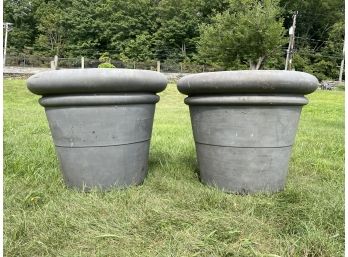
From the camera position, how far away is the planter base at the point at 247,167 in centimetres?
219

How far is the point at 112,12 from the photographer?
123 ft

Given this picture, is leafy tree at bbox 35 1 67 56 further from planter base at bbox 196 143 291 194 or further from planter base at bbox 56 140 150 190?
planter base at bbox 196 143 291 194

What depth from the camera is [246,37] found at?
85.8 feet

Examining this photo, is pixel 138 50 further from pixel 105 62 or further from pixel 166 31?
pixel 105 62

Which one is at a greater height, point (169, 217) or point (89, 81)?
point (89, 81)

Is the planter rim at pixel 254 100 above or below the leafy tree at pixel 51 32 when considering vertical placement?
below

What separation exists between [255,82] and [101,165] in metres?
1.05

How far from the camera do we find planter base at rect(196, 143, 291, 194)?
219 centimetres

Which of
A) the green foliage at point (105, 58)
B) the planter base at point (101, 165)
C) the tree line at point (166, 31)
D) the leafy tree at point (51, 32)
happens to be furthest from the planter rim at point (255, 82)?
the leafy tree at point (51, 32)

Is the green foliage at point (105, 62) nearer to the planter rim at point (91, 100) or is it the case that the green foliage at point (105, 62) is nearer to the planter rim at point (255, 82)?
the planter rim at point (91, 100)

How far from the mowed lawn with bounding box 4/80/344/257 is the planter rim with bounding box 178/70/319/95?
0.64 meters

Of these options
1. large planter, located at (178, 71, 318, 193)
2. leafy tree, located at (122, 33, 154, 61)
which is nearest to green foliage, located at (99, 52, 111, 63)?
leafy tree, located at (122, 33, 154, 61)

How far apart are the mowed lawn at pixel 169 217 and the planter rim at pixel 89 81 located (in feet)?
2.09

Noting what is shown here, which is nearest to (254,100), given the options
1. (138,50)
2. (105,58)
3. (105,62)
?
(105,62)
